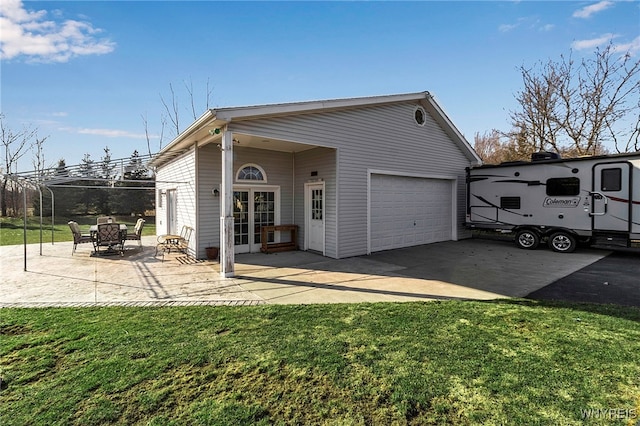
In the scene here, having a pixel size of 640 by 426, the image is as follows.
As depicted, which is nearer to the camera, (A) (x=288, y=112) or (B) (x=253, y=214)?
(A) (x=288, y=112)

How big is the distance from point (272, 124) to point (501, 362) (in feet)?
21.5

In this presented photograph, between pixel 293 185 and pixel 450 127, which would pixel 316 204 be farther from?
pixel 450 127

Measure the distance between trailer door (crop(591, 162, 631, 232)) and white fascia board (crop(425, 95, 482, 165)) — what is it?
433cm

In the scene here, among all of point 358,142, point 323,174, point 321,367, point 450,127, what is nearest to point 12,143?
point 323,174

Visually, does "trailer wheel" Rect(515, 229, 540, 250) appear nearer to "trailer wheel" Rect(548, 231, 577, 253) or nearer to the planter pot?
"trailer wheel" Rect(548, 231, 577, 253)

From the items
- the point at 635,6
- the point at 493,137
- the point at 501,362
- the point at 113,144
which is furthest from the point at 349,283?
the point at 113,144

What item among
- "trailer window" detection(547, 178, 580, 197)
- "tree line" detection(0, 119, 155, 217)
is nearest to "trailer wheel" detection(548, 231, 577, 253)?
"trailer window" detection(547, 178, 580, 197)

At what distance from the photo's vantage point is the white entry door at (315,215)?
9.59 metres

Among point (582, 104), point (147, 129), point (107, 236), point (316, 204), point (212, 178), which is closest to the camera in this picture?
point (212, 178)

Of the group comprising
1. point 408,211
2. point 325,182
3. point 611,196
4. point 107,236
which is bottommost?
Answer: point 107,236

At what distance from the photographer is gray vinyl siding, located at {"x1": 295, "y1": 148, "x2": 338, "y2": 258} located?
9.08m

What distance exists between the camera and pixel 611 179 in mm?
9039

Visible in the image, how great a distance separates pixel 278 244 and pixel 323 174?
2.73 metres

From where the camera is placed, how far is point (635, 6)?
1222cm
